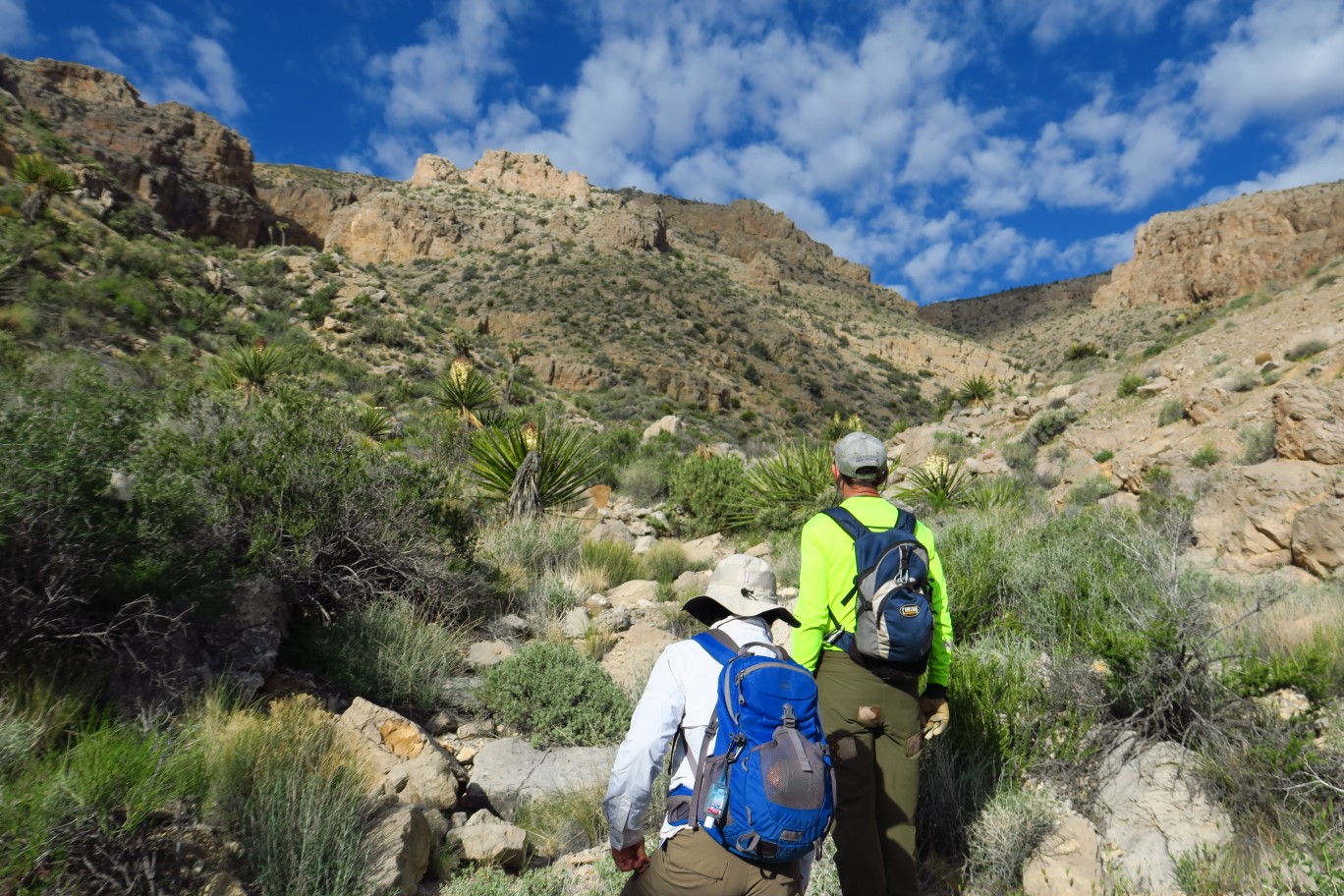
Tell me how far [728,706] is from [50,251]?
21929 millimetres

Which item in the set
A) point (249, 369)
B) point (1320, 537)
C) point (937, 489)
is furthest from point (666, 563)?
point (249, 369)

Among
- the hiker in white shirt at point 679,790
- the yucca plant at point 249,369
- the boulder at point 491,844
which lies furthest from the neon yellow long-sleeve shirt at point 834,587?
the yucca plant at point 249,369

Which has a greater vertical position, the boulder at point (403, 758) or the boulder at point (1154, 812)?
the boulder at point (403, 758)

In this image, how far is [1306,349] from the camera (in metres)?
11.4

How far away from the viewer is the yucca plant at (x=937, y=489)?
997 centimetres

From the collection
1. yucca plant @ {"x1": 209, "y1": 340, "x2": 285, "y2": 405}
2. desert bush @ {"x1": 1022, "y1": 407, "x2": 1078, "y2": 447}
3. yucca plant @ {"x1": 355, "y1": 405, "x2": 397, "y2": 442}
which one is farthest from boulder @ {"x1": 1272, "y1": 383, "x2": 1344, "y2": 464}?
yucca plant @ {"x1": 209, "y1": 340, "x2": 285, "y2": 405}

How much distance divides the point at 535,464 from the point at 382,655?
16.4ft

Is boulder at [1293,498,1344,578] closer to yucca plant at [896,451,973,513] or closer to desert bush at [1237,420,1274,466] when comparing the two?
desert bush at [1237,420,1274,466]

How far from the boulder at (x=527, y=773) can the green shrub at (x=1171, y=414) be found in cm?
1179

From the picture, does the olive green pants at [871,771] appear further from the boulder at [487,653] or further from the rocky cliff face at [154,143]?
the rocky cliff face at [154,143]

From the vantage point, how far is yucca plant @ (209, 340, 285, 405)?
12.9 m

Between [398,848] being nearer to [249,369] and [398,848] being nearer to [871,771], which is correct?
[871,771]

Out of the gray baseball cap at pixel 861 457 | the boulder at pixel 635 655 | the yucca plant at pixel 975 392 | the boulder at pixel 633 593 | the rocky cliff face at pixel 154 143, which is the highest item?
the rocky cliff face at pixel 154 143

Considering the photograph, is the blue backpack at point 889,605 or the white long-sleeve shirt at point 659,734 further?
the blue backpack at point 889,605
